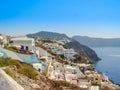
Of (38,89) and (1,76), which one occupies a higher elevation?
(1,76)

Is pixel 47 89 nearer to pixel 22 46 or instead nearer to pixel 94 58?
pixel 22 46

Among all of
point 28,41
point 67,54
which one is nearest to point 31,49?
point 28,41

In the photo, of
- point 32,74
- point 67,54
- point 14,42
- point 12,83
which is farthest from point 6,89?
point 67,54

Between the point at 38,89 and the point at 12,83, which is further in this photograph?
the point at 38,89

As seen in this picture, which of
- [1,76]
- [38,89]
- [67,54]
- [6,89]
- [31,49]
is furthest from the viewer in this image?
[67,54]

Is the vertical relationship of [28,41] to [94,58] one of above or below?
above

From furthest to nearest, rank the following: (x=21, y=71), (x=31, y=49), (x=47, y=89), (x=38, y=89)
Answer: (x=31, y=49), (x=21, y=71), (x=47, y=89), (x=38, y=89)

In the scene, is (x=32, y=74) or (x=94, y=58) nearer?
(x=32, y=74)

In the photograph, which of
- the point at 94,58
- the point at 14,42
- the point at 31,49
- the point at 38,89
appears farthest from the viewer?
the point at 94,58

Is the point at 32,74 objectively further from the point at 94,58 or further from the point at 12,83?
the point at 94,58
